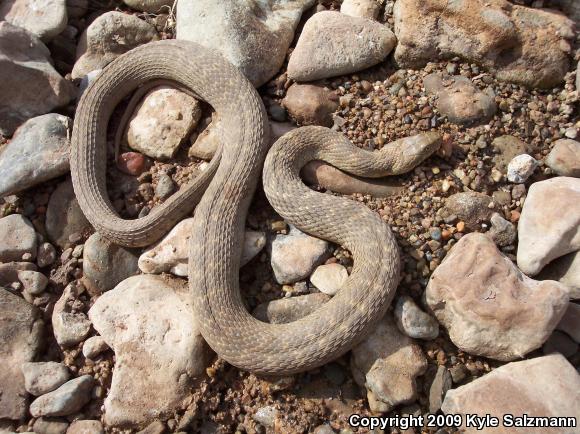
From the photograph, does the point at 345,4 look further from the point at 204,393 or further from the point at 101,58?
the point at 204,393

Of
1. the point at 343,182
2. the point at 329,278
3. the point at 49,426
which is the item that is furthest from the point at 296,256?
the point at 49,426

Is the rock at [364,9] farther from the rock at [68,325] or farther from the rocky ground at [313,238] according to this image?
the rock at [68,325]

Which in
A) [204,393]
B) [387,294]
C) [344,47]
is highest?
[344,47]

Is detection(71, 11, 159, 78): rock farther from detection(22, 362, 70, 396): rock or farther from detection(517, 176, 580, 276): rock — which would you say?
detection(517, 176, 580, 276): rock

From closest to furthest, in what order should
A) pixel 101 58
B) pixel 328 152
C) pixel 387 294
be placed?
pixel 387 294
pixel 328 152
pixel 101 58

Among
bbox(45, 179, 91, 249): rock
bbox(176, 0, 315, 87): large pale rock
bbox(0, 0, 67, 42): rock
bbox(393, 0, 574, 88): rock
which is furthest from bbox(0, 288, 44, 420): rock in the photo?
bbox(393, 0, 574, 88): rock

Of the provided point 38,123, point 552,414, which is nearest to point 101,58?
point 38,123

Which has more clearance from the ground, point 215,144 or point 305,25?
point 305,25

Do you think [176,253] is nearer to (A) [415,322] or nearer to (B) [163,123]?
(B) [163,123]
